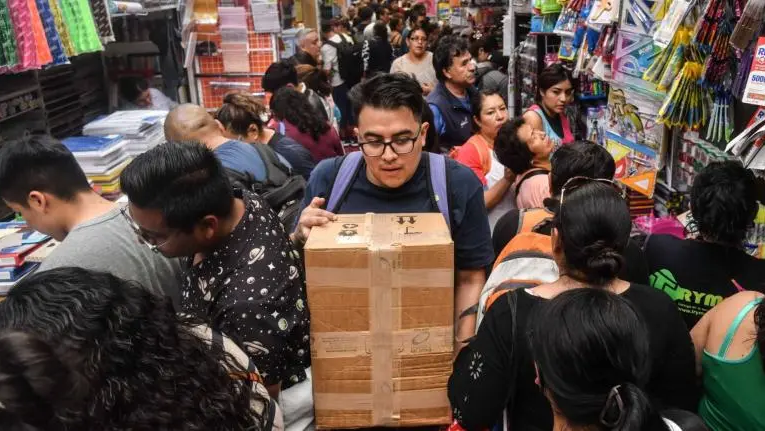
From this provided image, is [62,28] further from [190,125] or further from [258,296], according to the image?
[258,296]

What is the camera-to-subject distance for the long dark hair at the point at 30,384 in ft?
2.74

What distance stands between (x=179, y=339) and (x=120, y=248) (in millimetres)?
967

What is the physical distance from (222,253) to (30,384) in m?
0.79

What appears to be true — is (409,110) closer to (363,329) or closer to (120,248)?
(363,329)

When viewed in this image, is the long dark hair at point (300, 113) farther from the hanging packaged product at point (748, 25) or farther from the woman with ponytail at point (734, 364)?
the woman with ponytail at point (734, 364)

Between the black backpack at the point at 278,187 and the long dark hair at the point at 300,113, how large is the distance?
1.27m

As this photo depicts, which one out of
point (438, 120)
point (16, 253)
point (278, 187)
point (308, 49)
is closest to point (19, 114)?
point (16, 253)

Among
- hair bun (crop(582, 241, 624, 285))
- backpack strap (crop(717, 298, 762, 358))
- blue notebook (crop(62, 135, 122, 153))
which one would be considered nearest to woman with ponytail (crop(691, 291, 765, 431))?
backpack strap (crop(717, 298, 762, 358))

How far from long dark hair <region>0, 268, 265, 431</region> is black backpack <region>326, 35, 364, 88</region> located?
24.2 ft

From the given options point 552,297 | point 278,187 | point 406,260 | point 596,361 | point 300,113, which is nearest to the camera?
point 596,361

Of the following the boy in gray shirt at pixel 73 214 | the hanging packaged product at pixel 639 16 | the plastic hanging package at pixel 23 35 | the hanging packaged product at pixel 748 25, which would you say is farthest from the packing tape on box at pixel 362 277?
the plastic hanging package at pixel 23 35

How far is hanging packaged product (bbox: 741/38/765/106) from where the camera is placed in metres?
1.99

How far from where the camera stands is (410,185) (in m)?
1.99

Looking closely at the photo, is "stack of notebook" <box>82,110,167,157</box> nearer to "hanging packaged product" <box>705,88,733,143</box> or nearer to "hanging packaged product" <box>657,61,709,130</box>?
"hanging packaged product" <box>657,61,709,130</box>
